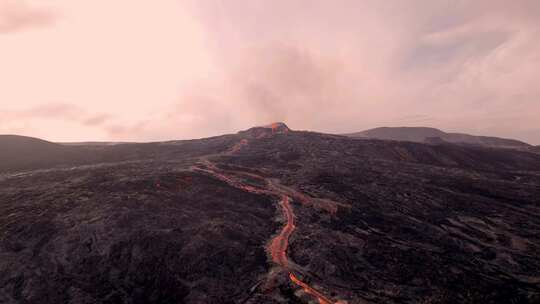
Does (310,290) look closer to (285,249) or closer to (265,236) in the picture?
(285,249)

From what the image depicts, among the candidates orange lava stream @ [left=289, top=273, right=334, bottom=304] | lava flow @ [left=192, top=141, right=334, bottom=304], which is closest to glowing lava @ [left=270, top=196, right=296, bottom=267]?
lava flow @ [left=192, top=141, right=334, bottom=304]

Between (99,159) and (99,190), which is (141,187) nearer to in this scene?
(99,190)

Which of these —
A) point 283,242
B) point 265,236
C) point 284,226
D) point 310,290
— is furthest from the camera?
point 284,226

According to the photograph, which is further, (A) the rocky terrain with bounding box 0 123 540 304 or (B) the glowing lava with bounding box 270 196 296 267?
(B) the glowing lava with bounding box 270 196 296 267

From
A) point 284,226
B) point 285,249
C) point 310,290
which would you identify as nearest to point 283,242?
point 285,249

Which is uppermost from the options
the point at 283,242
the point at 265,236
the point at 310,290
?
the point at 265,236

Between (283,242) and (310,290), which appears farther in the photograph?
(283,242)

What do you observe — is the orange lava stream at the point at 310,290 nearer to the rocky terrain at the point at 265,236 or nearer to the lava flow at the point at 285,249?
the lava flow at the point at 285,249

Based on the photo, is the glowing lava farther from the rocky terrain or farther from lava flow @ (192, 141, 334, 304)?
the rocky terrain

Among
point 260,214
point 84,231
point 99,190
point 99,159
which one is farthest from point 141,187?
point 99,159
